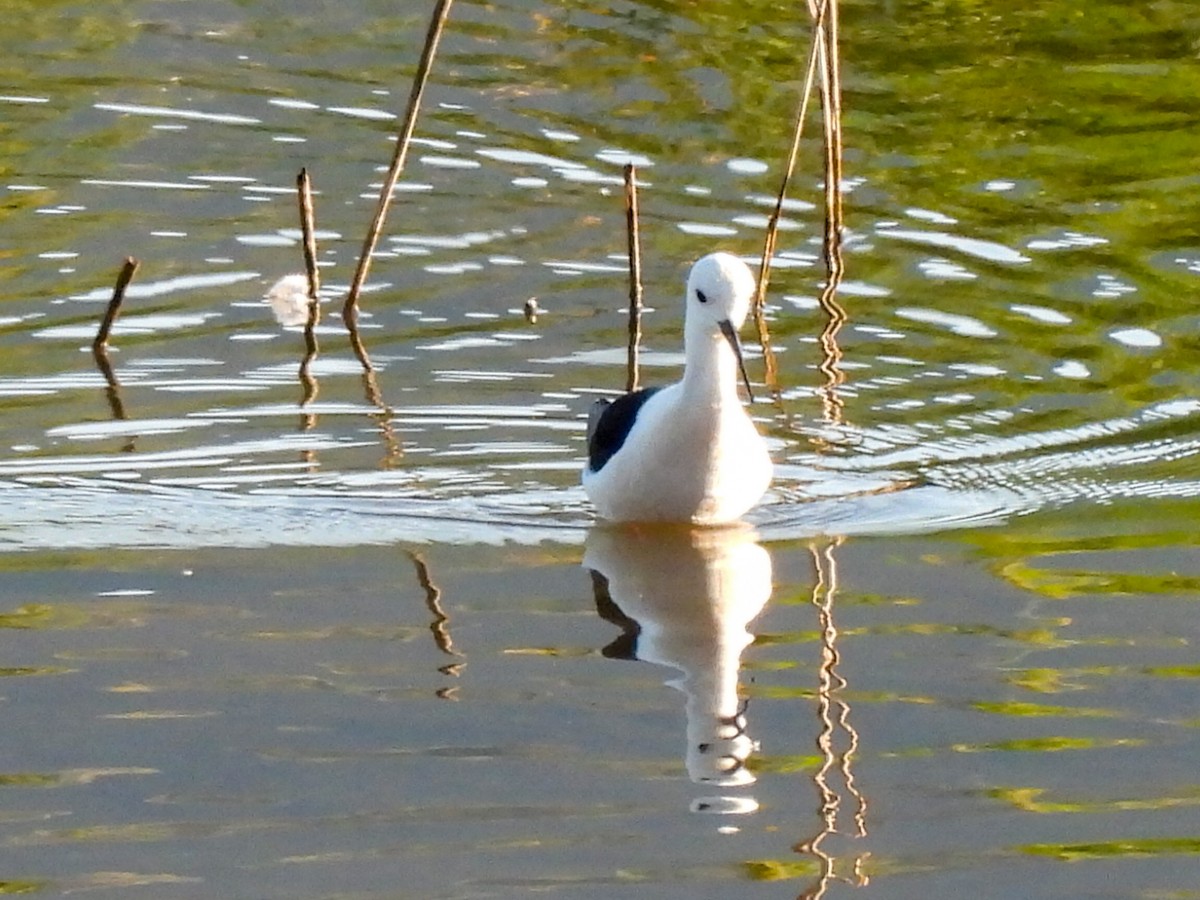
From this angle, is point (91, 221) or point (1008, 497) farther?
point (91, 221)

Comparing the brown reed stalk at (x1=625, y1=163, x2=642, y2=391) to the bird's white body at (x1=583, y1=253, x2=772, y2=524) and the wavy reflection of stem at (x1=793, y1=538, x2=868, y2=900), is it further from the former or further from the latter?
the wavy reflection of stem at (x1=793, y1=538, x2=868, y2=900)

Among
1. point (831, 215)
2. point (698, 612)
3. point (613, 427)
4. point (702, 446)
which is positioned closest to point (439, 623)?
point (698, 612)

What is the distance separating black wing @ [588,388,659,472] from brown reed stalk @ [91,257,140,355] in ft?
9.39

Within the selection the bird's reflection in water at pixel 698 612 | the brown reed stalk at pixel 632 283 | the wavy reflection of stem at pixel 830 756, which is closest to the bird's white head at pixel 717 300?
the bird's reflection in water at pixel 698 612

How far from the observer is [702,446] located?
366 inches

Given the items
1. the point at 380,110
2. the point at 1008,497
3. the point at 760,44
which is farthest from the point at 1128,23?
the point at 1008,497

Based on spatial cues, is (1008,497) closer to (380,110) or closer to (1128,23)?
(380,110)

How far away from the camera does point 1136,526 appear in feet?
30.0

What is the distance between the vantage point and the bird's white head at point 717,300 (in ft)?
30.6

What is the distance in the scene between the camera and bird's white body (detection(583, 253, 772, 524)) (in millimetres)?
9273

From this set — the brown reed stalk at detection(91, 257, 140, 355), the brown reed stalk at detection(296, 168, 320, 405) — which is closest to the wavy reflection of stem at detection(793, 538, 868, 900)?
the brown reed stalk at detection(296, 168, 320, 405)

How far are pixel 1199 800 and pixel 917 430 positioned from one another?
4.41 metres

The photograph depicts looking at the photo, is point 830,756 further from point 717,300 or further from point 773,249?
point 773,249

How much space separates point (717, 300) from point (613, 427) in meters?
0.74
